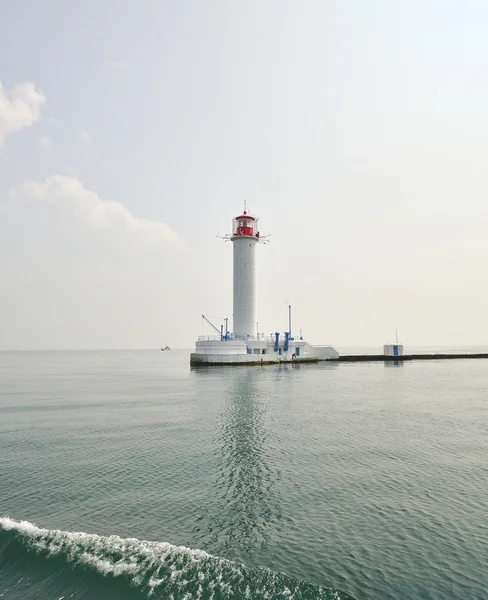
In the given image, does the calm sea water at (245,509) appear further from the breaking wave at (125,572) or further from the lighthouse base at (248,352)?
the lighthouse base at (248,352)

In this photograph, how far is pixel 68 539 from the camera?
14.8 m

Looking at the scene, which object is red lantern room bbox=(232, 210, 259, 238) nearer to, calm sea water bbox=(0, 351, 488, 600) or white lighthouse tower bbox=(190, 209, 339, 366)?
white lighthouse tower bbox=(190, 209, 339, 366)

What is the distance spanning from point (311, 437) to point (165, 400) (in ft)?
86.7

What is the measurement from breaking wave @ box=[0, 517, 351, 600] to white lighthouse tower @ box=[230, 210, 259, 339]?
275ft

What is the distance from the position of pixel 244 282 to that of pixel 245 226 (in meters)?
14.9

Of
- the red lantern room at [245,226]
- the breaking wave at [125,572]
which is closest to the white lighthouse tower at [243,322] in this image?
the red lantern room at [245,226]

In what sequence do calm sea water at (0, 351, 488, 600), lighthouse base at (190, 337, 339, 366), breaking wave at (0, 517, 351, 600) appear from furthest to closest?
1. lighthouse base at (190, 337, 339, 366)
2. calm sea water at (0, 351, 488, 600)
3. breaking wave at (0, 517, 351, 600)

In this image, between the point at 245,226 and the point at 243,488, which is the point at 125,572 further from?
the point at 245,226

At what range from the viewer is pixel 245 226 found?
101 m

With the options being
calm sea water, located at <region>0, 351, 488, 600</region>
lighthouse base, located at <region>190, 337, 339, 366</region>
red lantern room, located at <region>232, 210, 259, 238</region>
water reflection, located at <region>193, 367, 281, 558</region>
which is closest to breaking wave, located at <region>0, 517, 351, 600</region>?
calm sea water, located at <region>0, 351, 488, 600</region>

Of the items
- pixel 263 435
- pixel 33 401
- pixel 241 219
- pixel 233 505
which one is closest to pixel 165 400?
pixel 33 401

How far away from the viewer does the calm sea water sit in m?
12.6

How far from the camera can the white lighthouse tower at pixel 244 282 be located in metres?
98.4

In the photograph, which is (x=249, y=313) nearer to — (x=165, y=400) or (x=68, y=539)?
(x=165, y=400)
